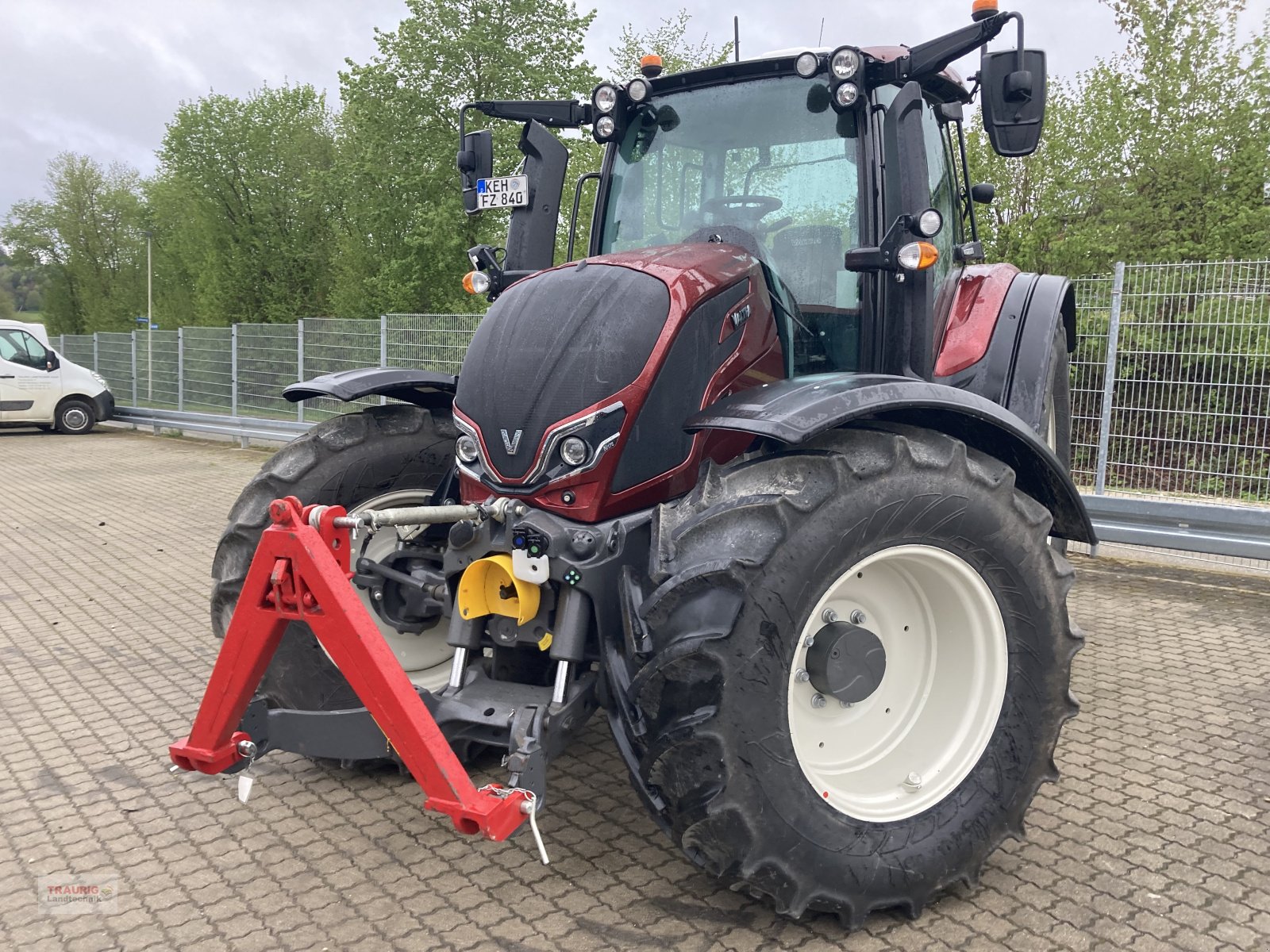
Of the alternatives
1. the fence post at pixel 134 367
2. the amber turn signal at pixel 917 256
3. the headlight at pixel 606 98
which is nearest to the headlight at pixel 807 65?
the amber turn signal at pixel 917 256

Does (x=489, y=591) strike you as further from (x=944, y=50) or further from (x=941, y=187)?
(x=941, y=187)

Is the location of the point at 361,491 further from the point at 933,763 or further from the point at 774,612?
the point at 933,763

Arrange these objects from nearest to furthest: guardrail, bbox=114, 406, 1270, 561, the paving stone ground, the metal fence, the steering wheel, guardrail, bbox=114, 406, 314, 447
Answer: the paving stone ground, the steering wheel, guardrail, bbox=114, 406, 1270, 561, the metal fence, guardrail, bbox=114, 406, 314, 447

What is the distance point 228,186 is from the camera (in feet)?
119

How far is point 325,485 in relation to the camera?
3.51 meters

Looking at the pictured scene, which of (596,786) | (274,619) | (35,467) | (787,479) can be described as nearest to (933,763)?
(787,479)

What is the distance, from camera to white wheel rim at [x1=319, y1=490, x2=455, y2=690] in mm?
3525

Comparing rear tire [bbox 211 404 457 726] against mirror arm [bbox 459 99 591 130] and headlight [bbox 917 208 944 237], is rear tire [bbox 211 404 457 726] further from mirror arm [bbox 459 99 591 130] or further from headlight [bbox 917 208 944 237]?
headlight [bbox 917 208 944 237]

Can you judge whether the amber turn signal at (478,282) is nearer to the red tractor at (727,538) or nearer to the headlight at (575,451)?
the red tractor at (727,538)

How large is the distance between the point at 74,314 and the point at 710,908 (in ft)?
174

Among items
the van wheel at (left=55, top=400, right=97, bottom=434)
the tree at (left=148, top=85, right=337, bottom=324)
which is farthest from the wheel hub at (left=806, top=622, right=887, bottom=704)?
the tree at (left=148, top=85, right=337, bottom=324)

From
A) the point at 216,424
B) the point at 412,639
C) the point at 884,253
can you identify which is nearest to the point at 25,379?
the point at 216,424

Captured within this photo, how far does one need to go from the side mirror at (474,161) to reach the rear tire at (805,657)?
6.18 ft

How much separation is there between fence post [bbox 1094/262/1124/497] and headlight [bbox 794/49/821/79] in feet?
15.9
